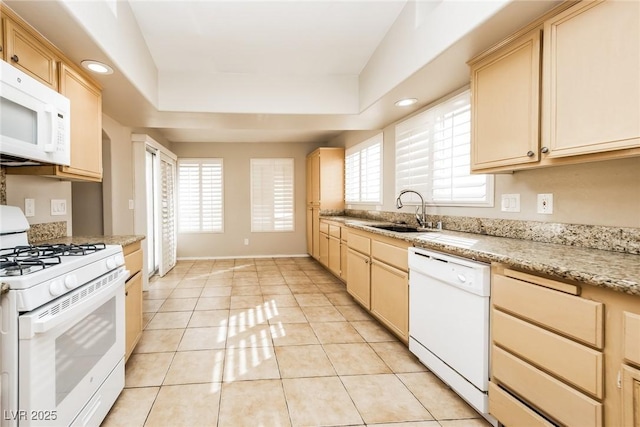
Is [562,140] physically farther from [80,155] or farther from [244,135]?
[244,135]

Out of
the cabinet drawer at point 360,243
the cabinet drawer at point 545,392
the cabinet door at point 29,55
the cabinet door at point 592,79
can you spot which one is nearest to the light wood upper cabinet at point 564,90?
the cabinet door at point 592,79

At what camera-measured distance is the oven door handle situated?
1.20m

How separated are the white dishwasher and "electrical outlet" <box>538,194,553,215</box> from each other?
62 centimetres

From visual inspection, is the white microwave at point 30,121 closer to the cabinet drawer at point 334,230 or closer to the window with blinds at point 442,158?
the window with blinds at point 442,158

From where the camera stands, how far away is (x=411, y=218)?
3.51m

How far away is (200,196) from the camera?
21.5 feet

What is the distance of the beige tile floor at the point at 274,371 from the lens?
71.3 inches

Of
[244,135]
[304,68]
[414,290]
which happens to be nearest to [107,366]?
[414,290]

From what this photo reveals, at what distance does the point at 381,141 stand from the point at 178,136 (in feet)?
12.0

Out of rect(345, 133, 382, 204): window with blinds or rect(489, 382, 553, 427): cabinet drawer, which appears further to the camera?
rect(345, 133, 382, 204): window with blinds

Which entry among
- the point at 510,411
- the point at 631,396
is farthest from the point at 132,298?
the point at 631,396

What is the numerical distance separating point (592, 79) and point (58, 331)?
2.44m

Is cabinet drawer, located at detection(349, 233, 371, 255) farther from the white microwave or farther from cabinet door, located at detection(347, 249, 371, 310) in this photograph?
the white microwave

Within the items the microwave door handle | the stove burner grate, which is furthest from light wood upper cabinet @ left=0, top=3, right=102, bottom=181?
the stove burner grate
